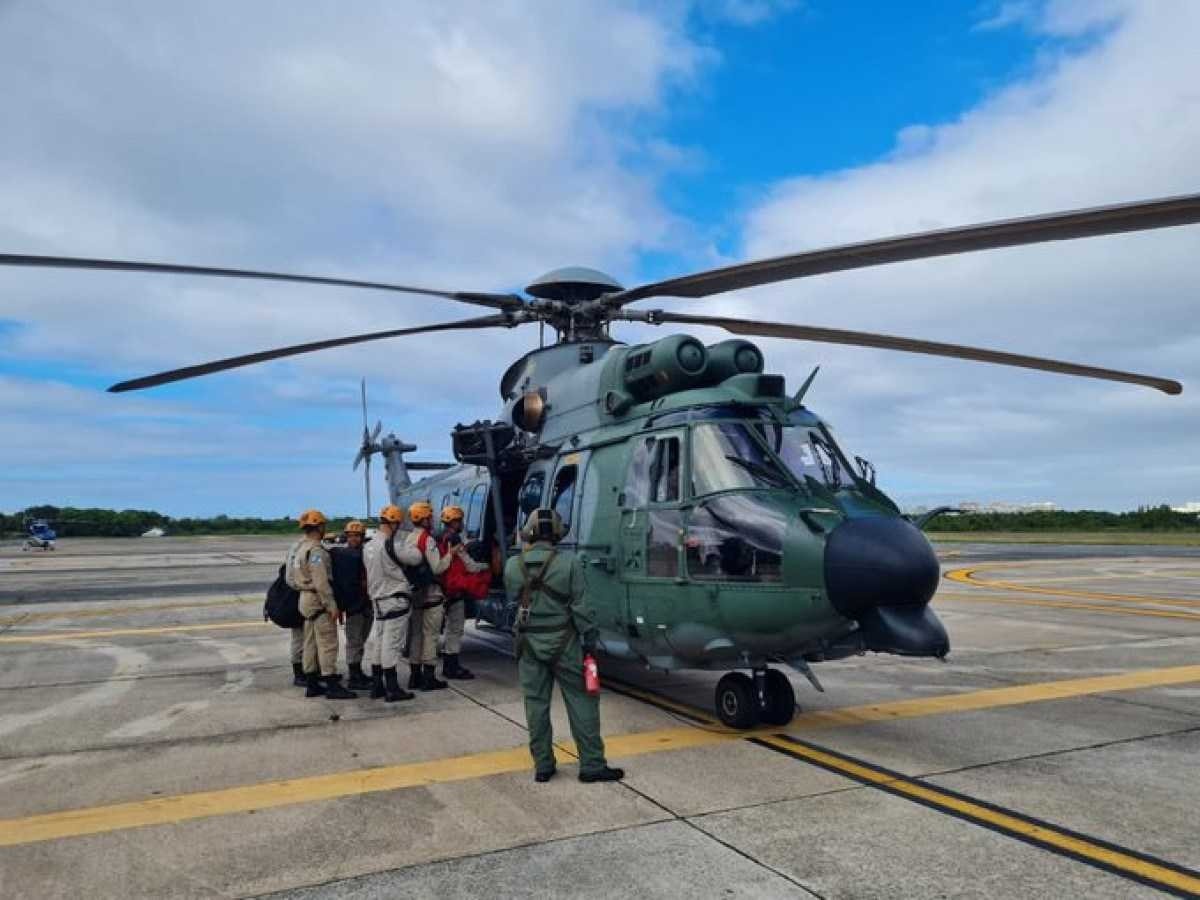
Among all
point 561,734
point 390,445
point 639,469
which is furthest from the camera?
point 390,445

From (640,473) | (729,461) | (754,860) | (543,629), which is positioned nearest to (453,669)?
(640,473)

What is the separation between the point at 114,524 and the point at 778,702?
80.6m

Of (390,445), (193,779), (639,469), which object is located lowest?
(193,779)

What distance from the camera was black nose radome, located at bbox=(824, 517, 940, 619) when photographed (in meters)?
5.73

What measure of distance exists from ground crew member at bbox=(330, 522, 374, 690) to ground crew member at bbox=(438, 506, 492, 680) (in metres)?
0.88

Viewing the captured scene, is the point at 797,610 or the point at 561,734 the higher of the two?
the point at 797,610

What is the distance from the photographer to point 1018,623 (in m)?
13.9

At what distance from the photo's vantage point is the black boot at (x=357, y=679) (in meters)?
9.05

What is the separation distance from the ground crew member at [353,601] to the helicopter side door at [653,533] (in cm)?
322

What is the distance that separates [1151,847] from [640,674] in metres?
5.61

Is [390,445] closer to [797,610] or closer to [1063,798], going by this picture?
[797,610]

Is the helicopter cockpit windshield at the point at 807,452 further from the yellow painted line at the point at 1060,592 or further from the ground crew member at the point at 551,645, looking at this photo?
the yellow painted line at the point at 1060,592

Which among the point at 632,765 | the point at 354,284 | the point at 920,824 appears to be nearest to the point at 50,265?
the point at 354,284

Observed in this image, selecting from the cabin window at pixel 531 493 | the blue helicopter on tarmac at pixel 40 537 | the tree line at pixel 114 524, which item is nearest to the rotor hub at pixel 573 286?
the cabin window at pixel 531 493
